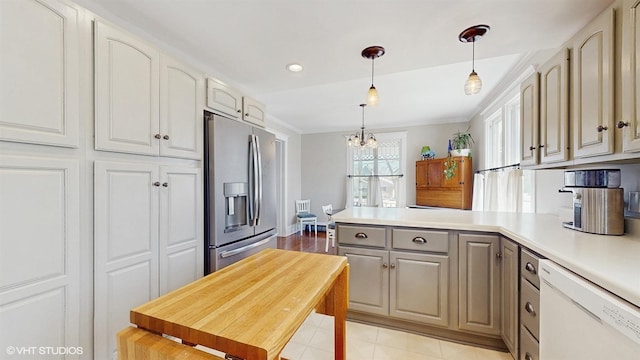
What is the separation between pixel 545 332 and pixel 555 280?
30 cm

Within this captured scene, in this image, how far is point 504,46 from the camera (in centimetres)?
187

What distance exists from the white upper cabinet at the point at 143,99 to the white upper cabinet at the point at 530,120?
102 inches

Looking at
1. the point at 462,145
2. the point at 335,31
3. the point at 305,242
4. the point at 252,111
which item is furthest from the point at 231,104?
the point at 462,145

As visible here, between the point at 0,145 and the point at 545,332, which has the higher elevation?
the point at 0,145

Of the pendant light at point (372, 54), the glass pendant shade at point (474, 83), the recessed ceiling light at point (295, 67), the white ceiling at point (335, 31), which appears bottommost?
the glass pendant shade at point (474, 83)

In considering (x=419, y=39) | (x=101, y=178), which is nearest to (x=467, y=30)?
(x=419, y=39)

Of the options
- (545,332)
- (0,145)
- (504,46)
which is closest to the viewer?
(0,145)

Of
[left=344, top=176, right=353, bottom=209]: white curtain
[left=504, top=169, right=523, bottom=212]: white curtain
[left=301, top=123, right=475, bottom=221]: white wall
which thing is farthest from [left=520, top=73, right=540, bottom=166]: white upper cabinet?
[left=344, top=176, right=353, bottom=209]: white curtain

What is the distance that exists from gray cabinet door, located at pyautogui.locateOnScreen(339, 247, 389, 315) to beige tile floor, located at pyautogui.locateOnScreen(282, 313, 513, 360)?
0.18 metres

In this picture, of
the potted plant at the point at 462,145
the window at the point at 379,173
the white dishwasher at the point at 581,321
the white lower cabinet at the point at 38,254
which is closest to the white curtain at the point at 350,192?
the window at the point at 379,173

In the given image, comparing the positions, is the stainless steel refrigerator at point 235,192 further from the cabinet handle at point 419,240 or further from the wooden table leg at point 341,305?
the cabinet handle at point 419,240

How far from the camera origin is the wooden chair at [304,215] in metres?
5.58

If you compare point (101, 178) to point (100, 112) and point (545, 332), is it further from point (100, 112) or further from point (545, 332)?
point (545, 332)

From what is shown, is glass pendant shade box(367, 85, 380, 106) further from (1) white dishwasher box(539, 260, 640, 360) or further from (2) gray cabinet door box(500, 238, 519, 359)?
(1) white dishwasher box(539, 260, 640, 360)
